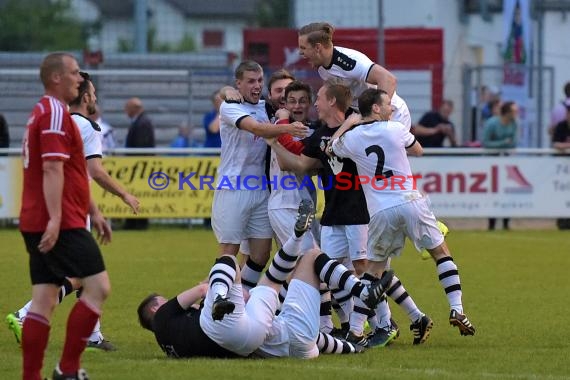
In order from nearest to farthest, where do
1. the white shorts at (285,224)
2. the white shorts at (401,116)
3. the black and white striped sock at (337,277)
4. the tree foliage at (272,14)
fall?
the black and white striped sock at (337,277) < the white shorts at (285,224) < the white shorts at (401,116) < the tree foliage at (272,14)

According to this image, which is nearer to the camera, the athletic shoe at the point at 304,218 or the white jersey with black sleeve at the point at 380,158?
the athletic shoe at the point at 304,218

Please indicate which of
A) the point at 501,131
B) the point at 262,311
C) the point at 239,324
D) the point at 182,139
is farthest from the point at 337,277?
the point at 182,139

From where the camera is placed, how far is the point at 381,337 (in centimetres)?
995

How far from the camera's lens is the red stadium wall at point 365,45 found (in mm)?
26328

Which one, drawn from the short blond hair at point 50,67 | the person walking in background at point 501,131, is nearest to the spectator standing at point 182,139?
the person walking in background at point 501,131

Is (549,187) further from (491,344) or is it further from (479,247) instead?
(491,344)

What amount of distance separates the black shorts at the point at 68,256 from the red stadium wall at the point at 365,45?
18.0 m

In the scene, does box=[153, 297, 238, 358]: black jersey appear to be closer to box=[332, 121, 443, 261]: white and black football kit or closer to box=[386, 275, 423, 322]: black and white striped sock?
box=[332, 121, 443, 261]: white and black football kit

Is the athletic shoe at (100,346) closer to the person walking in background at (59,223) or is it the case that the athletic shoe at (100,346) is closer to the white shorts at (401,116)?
the person walking in background at (59,223)

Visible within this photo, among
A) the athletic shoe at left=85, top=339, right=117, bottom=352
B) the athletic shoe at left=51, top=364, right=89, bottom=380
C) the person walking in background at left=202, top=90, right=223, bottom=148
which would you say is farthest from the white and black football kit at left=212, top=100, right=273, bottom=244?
the person walking in background at left=202, top=90, right=223, bottom=148

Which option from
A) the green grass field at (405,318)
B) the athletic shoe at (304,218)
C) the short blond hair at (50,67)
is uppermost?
the short blond hair at (50,67)

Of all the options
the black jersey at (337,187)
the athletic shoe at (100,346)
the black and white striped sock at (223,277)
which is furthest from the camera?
the black jersey at (337,187)

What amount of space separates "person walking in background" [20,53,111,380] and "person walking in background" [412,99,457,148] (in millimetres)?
15131

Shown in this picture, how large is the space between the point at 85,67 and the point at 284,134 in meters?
14.3
